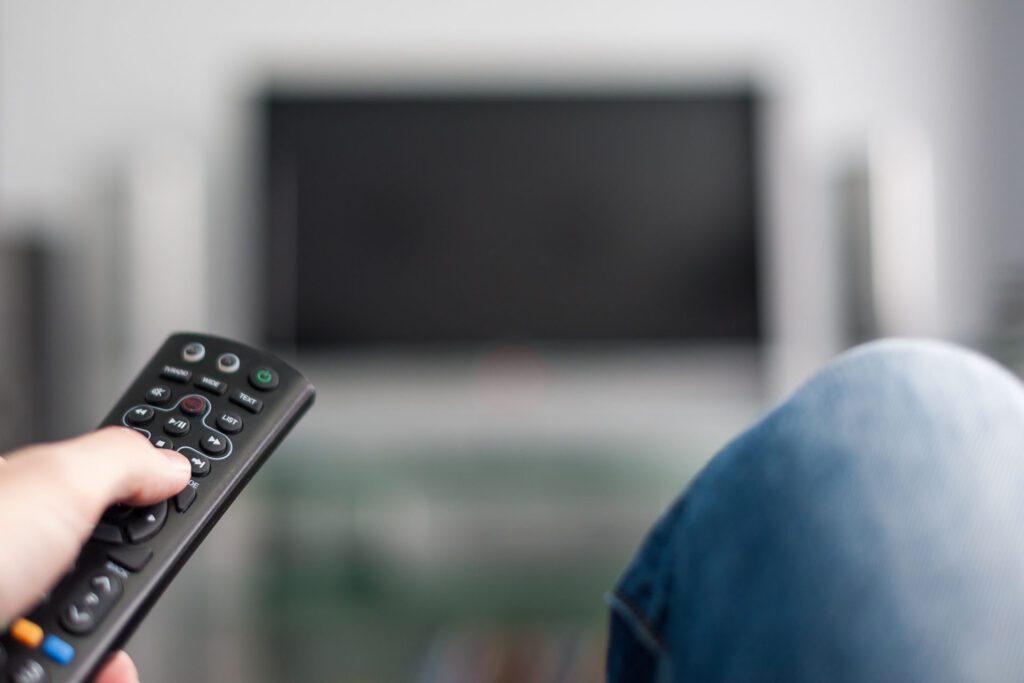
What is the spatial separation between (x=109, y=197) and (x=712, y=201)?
3.74 ft

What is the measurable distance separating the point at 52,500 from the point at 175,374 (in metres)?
0.14

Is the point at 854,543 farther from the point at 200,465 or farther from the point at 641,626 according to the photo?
the point at 200,465

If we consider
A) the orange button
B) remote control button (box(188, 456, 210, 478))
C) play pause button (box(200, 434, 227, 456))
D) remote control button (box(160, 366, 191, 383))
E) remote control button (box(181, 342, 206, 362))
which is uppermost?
remote control button (box(181, 342, 206, 362))

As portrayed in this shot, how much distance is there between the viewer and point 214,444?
1.32 ft

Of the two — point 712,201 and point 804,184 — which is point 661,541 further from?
point 804,184

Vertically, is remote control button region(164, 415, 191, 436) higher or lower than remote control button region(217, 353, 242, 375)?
lower

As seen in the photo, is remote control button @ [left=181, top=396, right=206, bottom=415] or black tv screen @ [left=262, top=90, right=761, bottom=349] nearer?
remote control button @ [left=181, top=396, right=206, bottom=415]

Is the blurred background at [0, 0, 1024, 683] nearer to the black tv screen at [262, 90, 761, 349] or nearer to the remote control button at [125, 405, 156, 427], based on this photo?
the black tv screen at [262, 90, 761, 349]

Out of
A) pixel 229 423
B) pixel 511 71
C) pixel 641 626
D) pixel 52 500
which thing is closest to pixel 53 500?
pixel 52 500

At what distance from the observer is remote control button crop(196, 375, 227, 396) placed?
1.43 feet

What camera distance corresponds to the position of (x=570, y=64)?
1.75 meters

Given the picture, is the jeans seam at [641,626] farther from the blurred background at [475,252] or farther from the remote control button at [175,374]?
the blurred background at [475,252]

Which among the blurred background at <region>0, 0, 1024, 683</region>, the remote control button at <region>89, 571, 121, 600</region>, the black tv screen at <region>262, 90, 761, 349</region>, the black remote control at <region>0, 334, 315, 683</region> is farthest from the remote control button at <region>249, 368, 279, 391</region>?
the black tv screen at <region>262, 90, 761, 349</region>

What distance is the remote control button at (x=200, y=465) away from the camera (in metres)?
0.39
